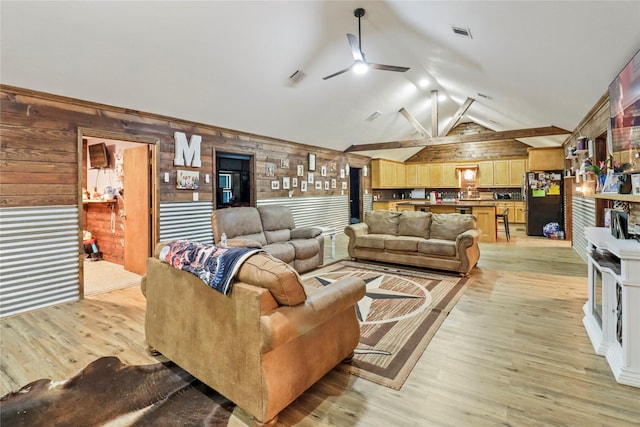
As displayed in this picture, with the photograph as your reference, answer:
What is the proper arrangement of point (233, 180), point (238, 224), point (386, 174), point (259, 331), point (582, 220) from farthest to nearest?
point (386, 174)
point (233, 180)
point (582, 220)
point (238, 224)
point (259, 331)

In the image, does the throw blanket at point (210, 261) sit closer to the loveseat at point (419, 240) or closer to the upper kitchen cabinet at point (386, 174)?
the loveseat at point (419, 240)

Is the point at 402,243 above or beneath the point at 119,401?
above

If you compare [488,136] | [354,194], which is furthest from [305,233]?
[354,194]

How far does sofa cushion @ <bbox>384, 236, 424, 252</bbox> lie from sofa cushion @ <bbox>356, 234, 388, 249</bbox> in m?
0.09

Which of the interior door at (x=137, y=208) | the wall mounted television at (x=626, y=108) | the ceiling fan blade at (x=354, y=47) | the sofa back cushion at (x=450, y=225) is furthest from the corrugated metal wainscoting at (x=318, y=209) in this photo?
the wall mounted television at (x=626, y=108)

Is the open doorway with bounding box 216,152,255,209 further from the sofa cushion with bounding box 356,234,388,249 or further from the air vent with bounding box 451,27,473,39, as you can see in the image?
the air vent with bounding box 451,27,473,39

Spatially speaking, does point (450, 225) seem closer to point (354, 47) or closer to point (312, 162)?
point (354, 47)

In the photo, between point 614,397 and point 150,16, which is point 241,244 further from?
point 614,397

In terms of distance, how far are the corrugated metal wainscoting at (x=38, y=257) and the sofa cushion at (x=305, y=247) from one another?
2731 millimetres

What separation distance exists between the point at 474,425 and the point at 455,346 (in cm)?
92

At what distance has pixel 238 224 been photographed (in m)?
4.54

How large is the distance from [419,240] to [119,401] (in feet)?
13.7

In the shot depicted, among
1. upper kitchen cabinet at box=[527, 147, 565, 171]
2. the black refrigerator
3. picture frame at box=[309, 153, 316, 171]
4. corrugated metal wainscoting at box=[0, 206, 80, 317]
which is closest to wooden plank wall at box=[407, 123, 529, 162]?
upper kitchen cabinet at box=[527, 147, 565, 171]

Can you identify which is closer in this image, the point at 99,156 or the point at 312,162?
the point at 99,156
